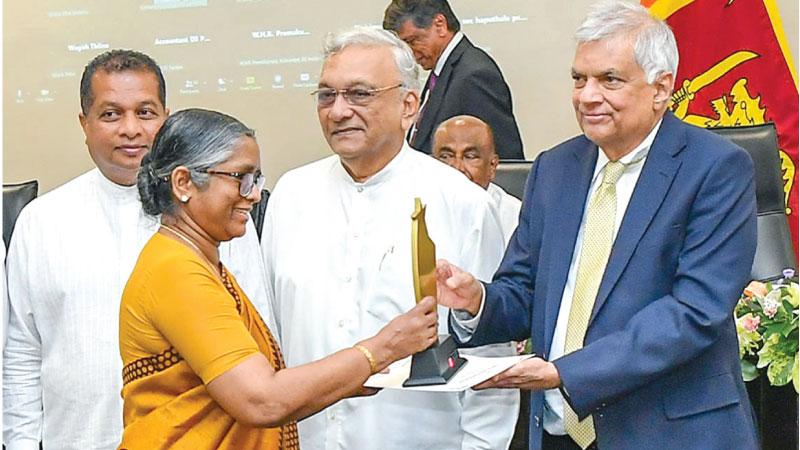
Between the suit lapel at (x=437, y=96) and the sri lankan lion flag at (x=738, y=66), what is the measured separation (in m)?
0.85

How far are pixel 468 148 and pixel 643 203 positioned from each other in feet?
7.06

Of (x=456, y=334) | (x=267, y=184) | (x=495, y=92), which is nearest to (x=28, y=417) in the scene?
(x=456, y=334)

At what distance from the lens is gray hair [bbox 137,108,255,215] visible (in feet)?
6.88

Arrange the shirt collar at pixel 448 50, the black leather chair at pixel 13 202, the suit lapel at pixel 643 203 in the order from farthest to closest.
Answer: the shirt collar at pixel 448 50 → the black leather chair at pixel 13 202 → the suit lapel at pixel 643 203

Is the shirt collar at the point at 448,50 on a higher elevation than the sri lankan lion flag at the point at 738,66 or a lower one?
higher

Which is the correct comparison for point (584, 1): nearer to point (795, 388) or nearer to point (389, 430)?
point (795, 388)

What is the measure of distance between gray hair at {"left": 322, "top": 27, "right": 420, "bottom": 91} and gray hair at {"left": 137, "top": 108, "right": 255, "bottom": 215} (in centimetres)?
51

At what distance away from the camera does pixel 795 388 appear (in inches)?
121

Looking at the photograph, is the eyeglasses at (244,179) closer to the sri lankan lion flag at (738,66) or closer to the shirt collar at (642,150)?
the shirt collar at (642,150)

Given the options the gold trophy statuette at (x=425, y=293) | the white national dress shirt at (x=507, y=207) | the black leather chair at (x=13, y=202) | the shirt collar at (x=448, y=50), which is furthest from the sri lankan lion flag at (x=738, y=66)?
the gold trophy statuette at (x=425, y=293)

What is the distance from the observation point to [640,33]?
2279 millimetres

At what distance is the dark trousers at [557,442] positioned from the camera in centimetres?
240

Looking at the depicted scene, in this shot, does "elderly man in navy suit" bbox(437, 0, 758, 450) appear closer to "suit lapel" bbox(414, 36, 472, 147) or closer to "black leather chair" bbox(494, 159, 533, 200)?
"black leather chair" bbox(494, 159, 533, 200)

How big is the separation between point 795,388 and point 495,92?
2414 millimetres
